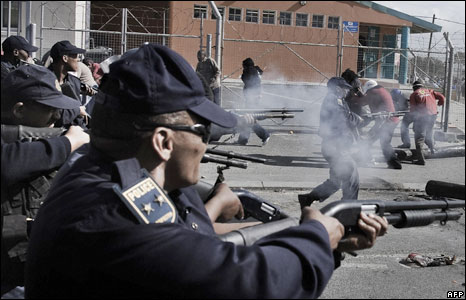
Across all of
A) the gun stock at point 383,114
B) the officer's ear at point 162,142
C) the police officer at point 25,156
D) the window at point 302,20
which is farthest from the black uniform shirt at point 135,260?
the gun stock at point 383,114

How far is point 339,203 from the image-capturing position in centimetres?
190

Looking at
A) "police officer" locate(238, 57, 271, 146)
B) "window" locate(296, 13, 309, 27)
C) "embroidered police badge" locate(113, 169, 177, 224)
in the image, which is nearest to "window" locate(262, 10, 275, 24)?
"window" locate(296, 13, 309, 27)

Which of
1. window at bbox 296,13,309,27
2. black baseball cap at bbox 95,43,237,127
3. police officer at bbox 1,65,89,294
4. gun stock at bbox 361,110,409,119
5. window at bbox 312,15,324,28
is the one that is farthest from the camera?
gun stock at bbox 361,110,409,119

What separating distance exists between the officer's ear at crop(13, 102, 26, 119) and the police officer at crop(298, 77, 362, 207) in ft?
15.0

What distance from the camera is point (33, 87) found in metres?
2.98

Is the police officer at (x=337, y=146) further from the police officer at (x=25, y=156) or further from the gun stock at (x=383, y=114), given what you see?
the police officer at (x=25, y=156)

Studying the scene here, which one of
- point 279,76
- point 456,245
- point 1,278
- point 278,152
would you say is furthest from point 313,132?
point 1,278

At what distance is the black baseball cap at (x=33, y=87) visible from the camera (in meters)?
2.92

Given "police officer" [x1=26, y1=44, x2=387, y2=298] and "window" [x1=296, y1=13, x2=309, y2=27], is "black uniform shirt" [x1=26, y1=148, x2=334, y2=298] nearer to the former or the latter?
"police officer" [x1=26, y1=44, x2=387, y2=298]

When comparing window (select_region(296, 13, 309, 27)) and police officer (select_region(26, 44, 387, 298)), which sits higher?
window (select_region(296, 13, 309, 27))

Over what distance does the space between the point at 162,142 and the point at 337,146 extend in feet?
18.9

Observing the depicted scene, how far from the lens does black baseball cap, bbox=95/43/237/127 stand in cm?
157

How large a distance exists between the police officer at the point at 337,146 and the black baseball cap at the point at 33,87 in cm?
437

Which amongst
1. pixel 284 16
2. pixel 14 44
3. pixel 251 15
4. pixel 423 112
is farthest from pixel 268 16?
pixel 423 112
